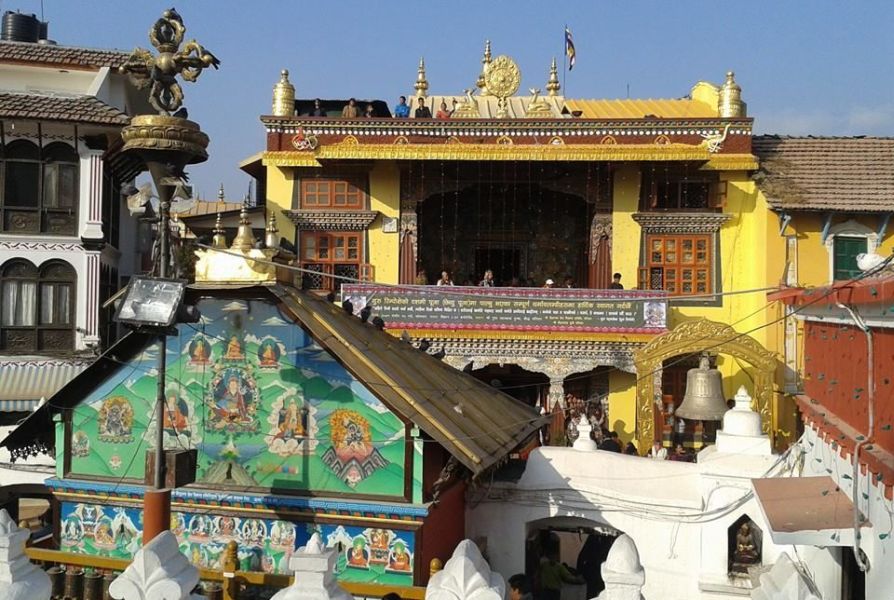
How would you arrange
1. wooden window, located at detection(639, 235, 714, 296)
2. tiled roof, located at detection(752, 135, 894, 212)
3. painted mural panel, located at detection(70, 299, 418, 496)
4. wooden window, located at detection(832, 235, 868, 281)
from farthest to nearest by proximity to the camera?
wooden window, located at detection(639, 235, 714, 296), wooden window, located at detection(832, 235, 868, 281), tiled roof, located at detection(752, 135, 894, 212), painted mural panel, located at detection(70, 299, 418, 496)

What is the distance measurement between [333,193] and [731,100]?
1171 centimetres

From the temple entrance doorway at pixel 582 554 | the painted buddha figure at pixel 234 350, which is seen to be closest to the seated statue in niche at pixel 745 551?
the temple entrance doorway at pixel 582 554

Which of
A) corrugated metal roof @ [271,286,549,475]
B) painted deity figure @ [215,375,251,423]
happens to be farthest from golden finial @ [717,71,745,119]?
painted deity figure @ [215,375,251,423]

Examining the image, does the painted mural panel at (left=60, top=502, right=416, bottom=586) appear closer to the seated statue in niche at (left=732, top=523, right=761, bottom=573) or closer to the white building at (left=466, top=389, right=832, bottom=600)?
the white building at (left=466, top=389, right=832, bottom=600)

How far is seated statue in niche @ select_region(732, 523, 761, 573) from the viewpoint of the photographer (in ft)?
34.4

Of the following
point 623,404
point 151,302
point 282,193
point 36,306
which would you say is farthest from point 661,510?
point 282,193

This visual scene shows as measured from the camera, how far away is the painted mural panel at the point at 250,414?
8609 millimetres

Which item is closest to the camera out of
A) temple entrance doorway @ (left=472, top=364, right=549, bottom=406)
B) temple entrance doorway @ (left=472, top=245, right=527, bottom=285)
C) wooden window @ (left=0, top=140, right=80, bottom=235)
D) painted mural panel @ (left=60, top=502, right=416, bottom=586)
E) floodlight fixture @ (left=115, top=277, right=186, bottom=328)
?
floodlight fixture @ (left=115, top=277, right=186, bottom=328)

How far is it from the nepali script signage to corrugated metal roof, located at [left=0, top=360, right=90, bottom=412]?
274 inches

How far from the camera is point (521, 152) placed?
22000 millimetres

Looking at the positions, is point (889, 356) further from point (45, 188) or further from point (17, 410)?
point (45, 188)

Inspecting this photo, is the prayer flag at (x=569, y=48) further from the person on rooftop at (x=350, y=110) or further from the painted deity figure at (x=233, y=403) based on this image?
the painted deity figure at (x=233, y=403)

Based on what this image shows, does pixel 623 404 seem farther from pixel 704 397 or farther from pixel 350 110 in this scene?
pixel 350 110

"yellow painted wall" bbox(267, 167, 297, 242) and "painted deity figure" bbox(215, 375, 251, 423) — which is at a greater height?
"yellow painted wall" bbox(267, 167, 297, 242)
